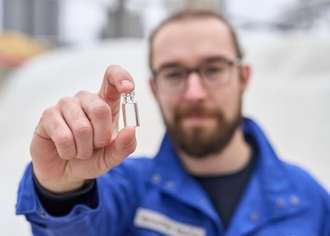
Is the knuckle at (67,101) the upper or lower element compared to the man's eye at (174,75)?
upper

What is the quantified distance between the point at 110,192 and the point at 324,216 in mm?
286

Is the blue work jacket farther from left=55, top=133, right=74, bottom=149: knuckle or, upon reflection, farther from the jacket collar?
left=55, top=133, right=74, bottom=149: knuckle

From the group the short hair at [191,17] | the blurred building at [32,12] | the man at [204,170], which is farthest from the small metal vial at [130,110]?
the blurred building at [32,12]

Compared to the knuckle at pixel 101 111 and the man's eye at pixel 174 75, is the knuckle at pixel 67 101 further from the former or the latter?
the man's eye at pixel 174 75

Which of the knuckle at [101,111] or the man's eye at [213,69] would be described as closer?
the knuckle at [101,111]

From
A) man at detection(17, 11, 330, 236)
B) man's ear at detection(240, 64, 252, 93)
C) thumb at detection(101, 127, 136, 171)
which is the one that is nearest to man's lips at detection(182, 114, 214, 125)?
man at detection(17, 11, 330, 236)

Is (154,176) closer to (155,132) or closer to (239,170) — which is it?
(239,170)

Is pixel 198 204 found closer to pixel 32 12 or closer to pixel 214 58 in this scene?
pixel 214 58

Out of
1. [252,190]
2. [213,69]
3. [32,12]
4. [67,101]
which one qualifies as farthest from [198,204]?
[32,12]

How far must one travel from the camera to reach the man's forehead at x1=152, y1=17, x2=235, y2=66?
0.58m

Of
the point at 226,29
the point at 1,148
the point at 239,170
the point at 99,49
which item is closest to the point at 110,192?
the point at 239,170

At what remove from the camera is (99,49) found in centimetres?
195

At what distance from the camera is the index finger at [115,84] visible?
0.82 feet

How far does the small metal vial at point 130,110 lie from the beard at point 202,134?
304mm
